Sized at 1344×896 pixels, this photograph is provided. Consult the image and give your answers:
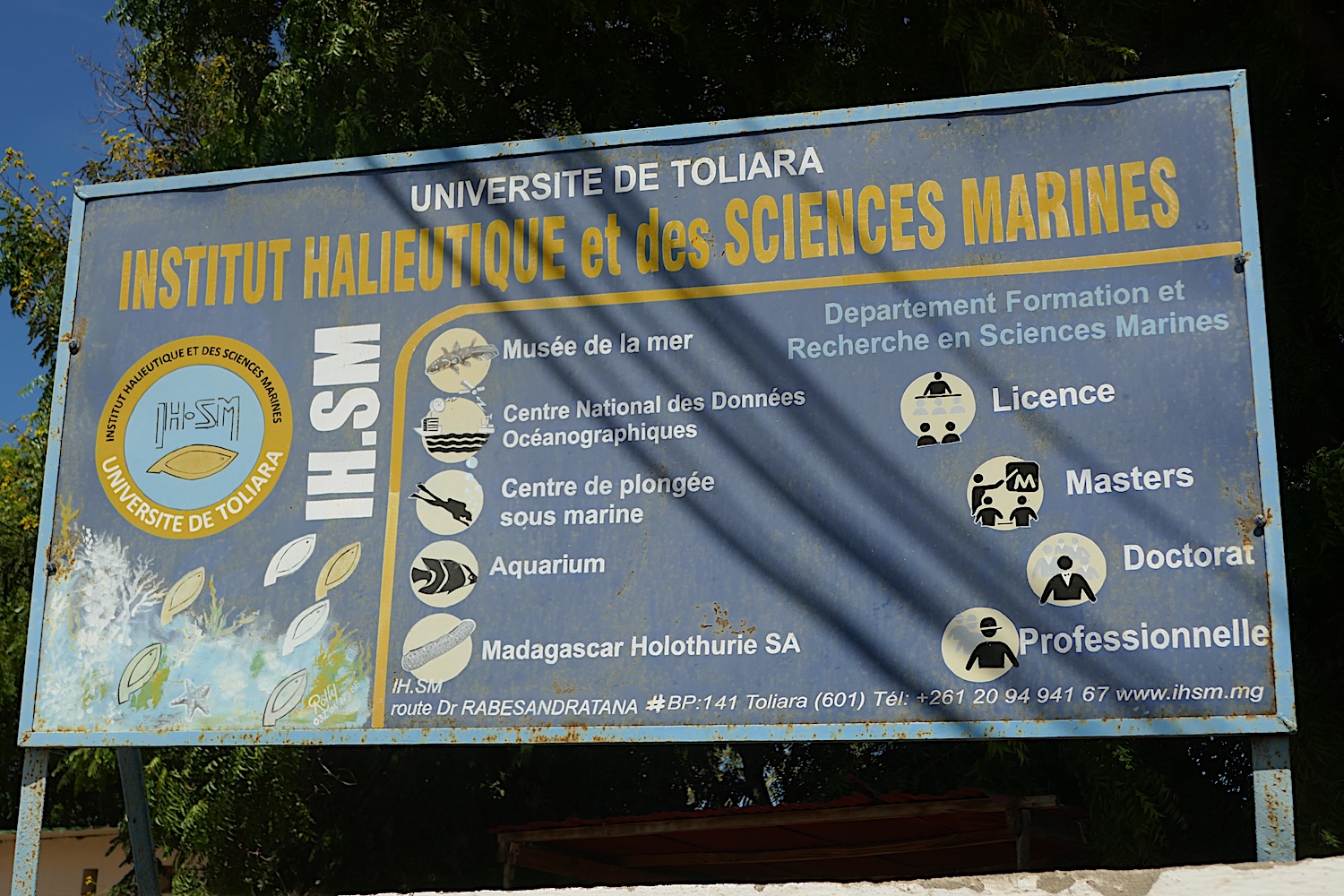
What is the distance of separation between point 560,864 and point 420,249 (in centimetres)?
438

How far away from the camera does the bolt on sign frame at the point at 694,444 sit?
346 cm

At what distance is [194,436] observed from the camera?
13.6 feet

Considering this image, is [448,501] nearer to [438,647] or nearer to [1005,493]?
[438,647]

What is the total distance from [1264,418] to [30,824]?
12.4 ft

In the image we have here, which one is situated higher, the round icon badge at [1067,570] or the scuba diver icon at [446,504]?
the scuba diver icon at [446,504]

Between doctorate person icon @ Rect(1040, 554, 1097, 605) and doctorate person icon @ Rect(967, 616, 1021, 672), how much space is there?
0.52ft

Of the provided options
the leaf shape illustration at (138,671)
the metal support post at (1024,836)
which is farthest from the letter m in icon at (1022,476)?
the metal support post at (1024,836)

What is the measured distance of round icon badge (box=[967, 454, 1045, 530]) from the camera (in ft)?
11.6

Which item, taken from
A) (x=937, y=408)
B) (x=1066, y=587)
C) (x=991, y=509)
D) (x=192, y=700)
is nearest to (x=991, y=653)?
(x=1066, y=587)

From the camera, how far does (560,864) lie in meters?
7.32

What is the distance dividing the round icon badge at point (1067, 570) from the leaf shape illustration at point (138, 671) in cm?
259

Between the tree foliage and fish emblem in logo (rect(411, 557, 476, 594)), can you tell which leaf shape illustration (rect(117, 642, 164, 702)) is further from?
the tree foliage

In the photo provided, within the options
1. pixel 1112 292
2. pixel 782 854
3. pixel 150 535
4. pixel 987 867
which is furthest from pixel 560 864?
pixel 1112 292

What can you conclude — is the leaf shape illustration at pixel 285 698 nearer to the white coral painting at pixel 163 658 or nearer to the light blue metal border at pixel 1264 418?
the white coral painting at pixel 163 658
